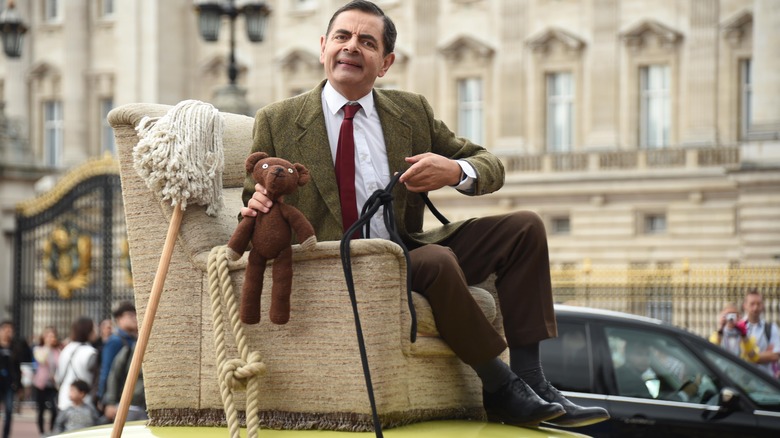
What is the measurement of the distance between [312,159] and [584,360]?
4.09m

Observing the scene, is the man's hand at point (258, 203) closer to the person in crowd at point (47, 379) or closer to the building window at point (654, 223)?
the person in crowd at point (47, 379)

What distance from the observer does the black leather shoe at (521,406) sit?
13.2ft

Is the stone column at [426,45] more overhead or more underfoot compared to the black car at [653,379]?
more overhead

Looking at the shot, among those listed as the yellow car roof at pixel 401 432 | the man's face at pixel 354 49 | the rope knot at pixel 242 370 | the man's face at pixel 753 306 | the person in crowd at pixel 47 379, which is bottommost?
the person in crowd at pixel 47 379

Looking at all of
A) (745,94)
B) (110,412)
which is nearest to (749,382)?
(110,412)

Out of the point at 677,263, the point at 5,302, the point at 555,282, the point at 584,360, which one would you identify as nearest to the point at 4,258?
the point at 5,302

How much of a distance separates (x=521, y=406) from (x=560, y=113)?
111 ft

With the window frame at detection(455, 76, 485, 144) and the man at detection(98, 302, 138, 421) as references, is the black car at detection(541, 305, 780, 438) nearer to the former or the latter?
the man at detection(98, 302, 138, 421)

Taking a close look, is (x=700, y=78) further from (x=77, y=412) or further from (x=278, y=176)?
(x=278, y=176)

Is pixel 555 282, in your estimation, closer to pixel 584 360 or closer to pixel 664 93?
pixel 664 93

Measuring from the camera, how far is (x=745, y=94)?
34.5 m

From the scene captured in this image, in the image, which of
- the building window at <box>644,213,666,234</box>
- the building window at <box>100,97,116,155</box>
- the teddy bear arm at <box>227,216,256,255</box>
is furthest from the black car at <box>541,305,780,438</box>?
the building window at <box>100,97,116,155</box>

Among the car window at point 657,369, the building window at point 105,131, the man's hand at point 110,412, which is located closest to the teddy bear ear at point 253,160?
the car window at point 657,369

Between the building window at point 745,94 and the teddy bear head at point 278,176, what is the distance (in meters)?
31.5
